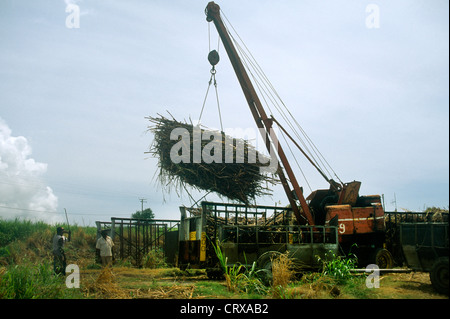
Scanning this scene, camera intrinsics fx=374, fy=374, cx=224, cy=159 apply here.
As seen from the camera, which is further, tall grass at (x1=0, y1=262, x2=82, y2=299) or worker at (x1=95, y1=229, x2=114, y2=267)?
worker at (x1=95, y1=229, x2=114, y2=267)

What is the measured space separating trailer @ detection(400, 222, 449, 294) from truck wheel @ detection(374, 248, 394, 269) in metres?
3.02

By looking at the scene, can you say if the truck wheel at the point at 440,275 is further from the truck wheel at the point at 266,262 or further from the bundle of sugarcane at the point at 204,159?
the bundle of sugarcane at the point at 204,159

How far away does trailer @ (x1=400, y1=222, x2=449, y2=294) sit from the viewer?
672 cm

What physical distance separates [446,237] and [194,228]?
6431mm

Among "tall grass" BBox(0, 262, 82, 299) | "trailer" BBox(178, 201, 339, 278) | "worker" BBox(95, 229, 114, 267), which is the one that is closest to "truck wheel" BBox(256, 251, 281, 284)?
"trailer" BBox(178, 201, 339, 278)

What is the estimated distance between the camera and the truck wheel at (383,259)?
1083 cm

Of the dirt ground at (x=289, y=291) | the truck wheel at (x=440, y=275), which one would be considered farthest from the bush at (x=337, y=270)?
the truck wheel at (x=440, y=275)

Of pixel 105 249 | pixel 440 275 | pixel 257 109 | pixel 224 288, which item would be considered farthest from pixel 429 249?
pixel 105 249

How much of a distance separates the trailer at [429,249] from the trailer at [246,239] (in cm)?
190

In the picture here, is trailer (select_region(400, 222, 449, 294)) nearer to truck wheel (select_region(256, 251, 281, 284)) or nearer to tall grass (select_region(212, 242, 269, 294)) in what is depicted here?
truck wheel (select_region(256, 251, 281, 284))

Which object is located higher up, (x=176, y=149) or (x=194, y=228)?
(x=176, y=149)
